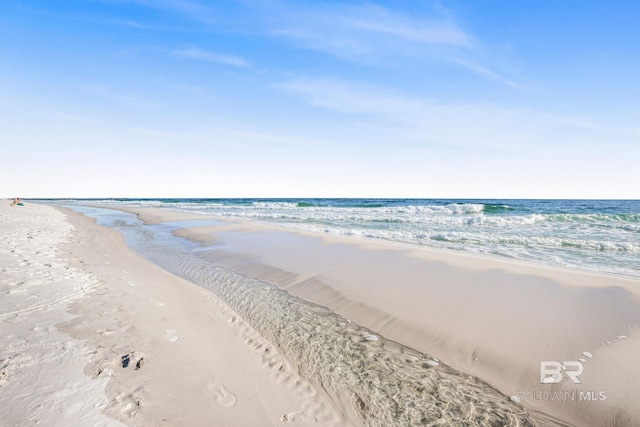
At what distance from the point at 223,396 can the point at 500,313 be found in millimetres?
4870

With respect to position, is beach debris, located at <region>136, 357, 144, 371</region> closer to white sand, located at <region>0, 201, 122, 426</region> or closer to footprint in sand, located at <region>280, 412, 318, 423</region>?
white sand, located at <region>0, 201, 122, 426</region>

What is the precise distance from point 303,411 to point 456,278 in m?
5.58

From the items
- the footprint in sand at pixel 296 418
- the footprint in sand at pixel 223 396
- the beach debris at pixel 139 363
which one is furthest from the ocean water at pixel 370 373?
the beach debris at pixel 139 363

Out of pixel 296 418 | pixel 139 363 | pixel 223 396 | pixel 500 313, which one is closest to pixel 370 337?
pixel 296 418

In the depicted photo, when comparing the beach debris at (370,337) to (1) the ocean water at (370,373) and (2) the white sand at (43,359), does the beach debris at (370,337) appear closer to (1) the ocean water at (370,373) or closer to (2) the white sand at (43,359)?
(1) the ocean water at (370,373)

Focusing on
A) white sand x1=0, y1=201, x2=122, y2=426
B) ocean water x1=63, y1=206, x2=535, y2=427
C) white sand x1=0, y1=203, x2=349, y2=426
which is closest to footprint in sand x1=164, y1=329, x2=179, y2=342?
white sand x1=0, y1=203, x2=349, y2=426

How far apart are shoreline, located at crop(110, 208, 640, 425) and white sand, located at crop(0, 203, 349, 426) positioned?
2.14 meters

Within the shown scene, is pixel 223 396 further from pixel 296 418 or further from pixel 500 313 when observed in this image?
pixel 500 313

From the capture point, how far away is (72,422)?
249 centimetres

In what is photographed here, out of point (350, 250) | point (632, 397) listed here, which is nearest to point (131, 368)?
point (632, 397)

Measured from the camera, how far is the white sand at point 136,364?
272cm

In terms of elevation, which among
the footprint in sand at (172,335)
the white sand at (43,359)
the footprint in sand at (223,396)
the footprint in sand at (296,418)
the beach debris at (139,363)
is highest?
the white sand at (43,359)

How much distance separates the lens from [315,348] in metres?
4.21

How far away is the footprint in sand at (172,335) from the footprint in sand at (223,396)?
127 centimetres
